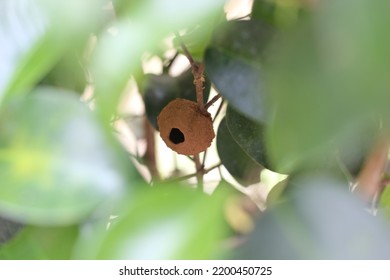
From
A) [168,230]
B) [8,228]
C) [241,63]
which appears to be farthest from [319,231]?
[8,228]

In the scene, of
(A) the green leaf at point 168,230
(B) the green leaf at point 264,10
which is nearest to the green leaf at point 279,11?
(B) the green leaf at point 264,10

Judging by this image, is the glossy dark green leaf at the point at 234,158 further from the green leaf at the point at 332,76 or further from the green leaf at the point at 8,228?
the green leaf at the point at 332,76

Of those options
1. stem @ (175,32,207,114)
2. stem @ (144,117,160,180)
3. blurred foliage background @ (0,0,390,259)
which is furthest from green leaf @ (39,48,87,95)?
stem @ (144,117,160,180)

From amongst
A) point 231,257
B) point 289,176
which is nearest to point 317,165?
point 289,176

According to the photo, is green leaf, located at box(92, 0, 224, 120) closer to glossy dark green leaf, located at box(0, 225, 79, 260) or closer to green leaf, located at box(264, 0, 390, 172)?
green leaf, located at box(264, 0, 390, 172)

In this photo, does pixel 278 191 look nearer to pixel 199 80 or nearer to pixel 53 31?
pixel 199 80

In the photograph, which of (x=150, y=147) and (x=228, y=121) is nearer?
(x=228, y=121)

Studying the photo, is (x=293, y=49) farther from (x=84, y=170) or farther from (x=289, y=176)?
(x=289, y=176)
